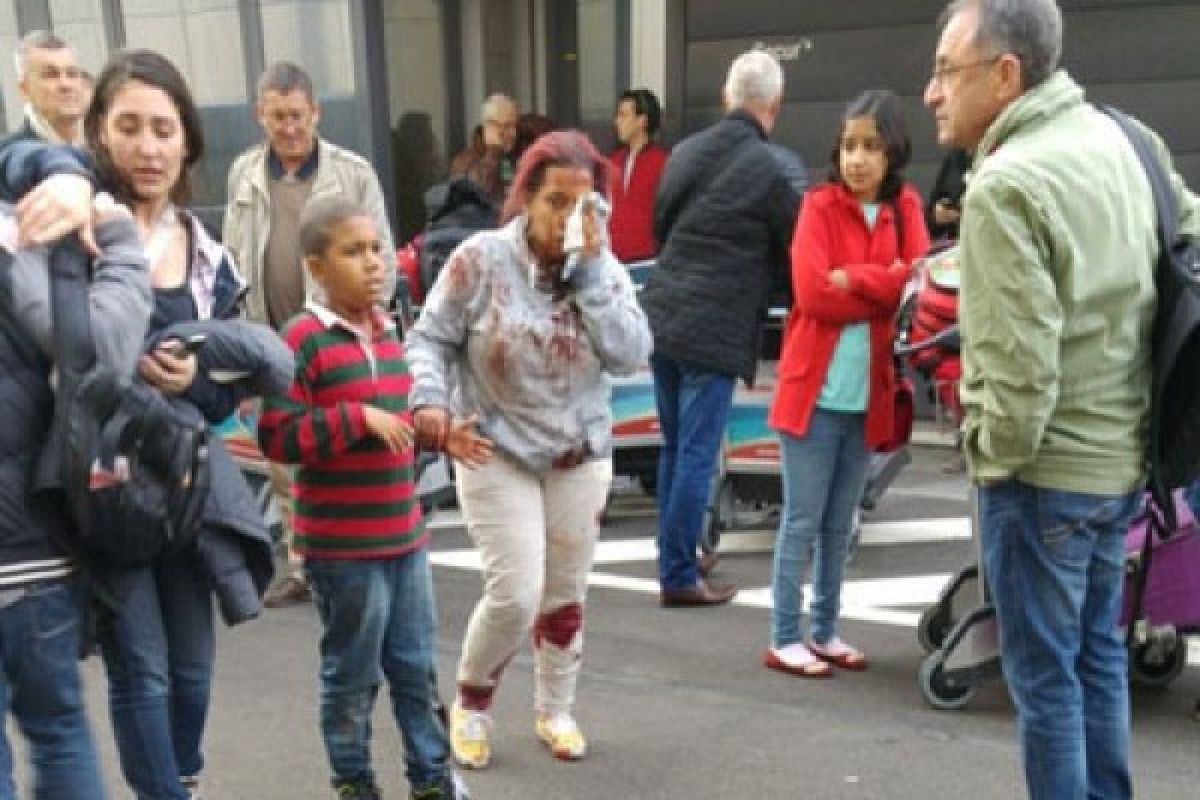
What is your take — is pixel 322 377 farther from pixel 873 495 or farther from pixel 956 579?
pixel 873 495

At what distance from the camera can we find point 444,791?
11.0ft

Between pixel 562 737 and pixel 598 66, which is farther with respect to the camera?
pixel 598 66

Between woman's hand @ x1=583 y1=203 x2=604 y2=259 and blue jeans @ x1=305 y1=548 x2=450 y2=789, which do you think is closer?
blue jeans @ x1=305 y1=548 x2=450 y2=789

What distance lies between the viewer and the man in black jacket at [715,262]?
4.80 meters

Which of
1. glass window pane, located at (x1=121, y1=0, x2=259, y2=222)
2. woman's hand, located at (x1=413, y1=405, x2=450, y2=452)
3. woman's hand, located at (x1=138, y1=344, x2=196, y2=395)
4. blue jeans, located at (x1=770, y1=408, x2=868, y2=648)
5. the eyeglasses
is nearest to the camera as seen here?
woman's hand, located at (x1=138, y1=344, x2=196, y2=395)

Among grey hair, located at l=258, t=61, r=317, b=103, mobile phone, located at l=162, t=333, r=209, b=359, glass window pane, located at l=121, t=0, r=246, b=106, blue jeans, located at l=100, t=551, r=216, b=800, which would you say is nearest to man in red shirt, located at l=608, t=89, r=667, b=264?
glass window pane, located at l=121, t=0, r=246, b=106

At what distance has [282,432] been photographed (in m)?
3.01

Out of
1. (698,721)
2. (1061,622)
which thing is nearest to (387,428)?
(1061,622)

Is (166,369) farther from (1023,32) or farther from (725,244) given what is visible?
(725,244)

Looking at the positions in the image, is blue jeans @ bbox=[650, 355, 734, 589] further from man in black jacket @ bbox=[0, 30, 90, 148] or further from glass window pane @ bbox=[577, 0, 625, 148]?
glass window pane @ bbox=[577, 0, 625, 148]

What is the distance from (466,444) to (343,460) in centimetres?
30

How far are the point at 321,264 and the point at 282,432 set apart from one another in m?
0.41

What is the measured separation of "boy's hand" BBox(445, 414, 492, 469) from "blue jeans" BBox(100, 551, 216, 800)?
64 cm

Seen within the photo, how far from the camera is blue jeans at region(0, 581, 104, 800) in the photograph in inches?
97.9
